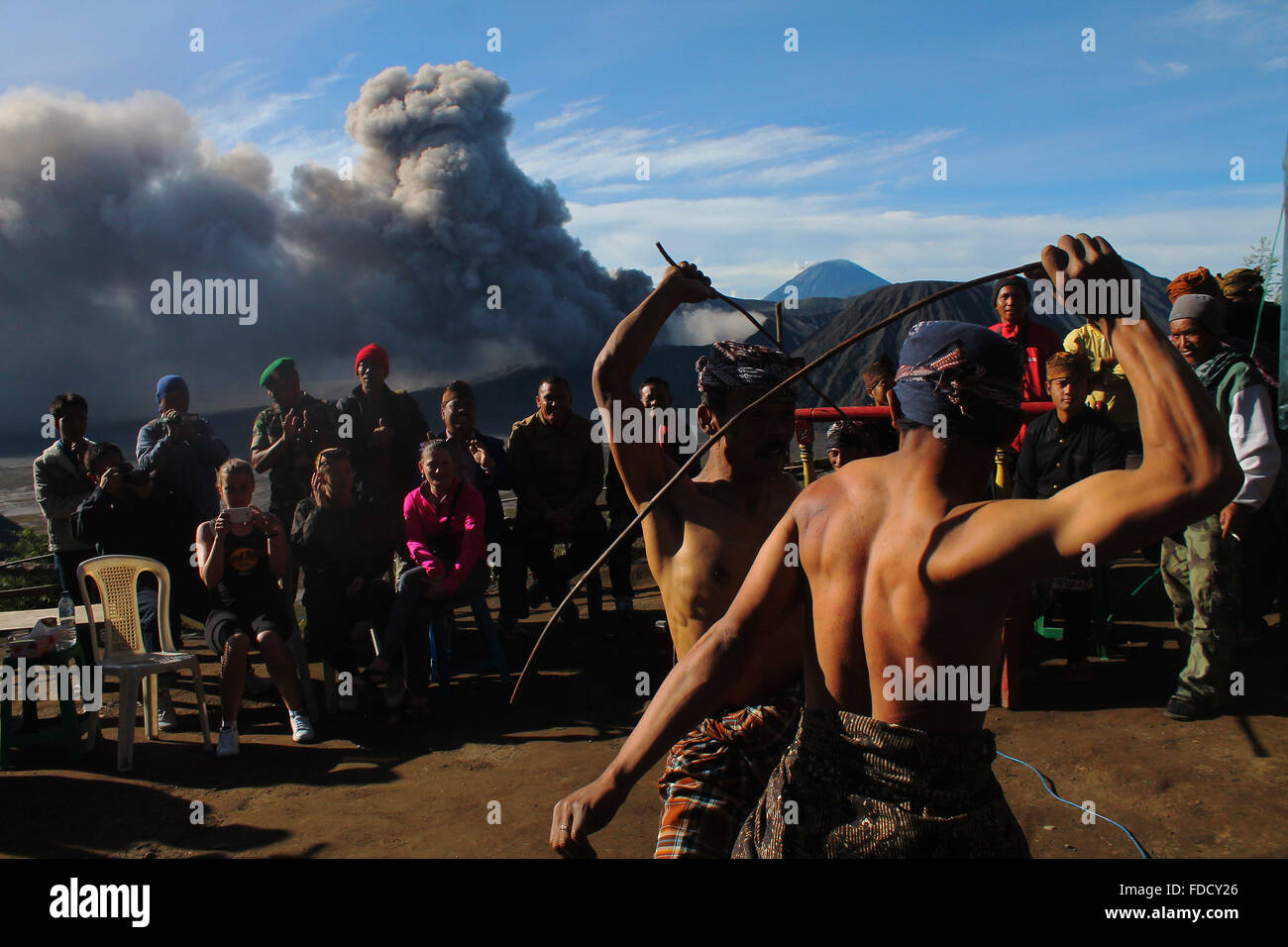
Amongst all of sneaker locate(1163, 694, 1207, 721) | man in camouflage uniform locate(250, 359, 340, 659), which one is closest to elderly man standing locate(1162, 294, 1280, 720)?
sneaker locate(1163, 694, 1207, 721)

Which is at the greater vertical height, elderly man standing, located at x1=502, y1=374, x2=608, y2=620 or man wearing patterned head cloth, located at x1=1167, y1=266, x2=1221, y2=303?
man wearing patterned head cloth, located at x1=1167, y1=266, x2=1221, y2=303

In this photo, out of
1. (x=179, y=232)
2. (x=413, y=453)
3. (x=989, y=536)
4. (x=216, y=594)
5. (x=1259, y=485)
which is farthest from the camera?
(x=179, y=232)

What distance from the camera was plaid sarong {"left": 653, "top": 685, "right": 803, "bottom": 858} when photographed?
7.58 ft

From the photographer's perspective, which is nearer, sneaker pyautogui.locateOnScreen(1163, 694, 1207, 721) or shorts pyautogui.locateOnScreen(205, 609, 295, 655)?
sneaker pyautogui.locateOnScreen(1163, 694, 1207, 721)

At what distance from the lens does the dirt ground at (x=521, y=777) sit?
4.24 meters

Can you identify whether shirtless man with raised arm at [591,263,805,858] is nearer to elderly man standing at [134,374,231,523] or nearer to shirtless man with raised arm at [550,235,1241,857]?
shirtless man with raised arm at [550,235,1241,857]

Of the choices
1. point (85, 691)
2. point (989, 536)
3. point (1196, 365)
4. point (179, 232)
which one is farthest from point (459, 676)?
point (179, 232)

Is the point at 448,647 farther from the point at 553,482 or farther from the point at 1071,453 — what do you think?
the point at 1071,453

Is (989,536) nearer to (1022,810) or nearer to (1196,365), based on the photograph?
(1022,810)

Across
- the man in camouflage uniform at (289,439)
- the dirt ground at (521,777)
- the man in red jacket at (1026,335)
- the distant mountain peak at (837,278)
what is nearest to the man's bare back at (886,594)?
the dirt ground at (521,777)

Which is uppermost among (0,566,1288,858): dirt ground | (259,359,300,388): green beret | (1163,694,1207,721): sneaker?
(259,359,300,388): green beret

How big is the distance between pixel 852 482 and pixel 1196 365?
4134 mm

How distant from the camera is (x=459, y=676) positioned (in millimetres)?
6840

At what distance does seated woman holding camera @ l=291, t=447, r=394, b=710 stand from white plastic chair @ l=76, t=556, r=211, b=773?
80cm
